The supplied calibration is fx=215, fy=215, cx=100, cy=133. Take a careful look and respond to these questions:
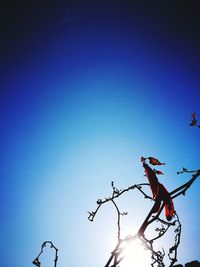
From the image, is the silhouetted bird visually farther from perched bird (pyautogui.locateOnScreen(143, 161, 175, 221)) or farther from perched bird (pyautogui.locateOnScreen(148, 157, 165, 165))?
perched bird (pyautogui.locateOnScreen(148, 157, 165, 165))

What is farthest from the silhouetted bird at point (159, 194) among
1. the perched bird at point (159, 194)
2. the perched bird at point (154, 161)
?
the perched bird at point (154, 161)

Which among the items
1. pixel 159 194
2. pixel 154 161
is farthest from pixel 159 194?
pixel 154 161

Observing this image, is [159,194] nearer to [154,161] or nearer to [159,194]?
[159,194]

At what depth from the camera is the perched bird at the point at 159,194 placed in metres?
2.72

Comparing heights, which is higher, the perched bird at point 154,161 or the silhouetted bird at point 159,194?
the perched bird at point 154,161

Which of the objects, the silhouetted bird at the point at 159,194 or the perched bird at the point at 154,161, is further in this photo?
the perched bird at the point at 154,161

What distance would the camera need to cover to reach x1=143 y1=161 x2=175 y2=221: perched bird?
2719mm

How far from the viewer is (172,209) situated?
2.96 metres

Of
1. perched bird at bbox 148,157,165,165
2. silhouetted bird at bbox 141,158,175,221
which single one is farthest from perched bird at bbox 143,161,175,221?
perched bird at bbox 148,157,165,165

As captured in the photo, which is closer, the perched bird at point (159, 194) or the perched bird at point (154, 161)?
the perched bird at point (159, 194)

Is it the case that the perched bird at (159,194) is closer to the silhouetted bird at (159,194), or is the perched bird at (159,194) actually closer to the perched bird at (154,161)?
the silhouetted bird at (159,194)

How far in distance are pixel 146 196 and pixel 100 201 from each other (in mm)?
741

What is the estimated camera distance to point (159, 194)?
286cm

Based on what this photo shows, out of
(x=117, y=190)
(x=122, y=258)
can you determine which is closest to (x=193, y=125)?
(x=117, y=190)
